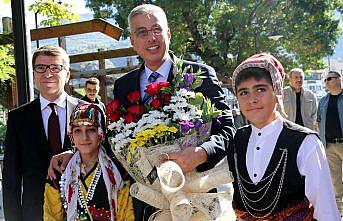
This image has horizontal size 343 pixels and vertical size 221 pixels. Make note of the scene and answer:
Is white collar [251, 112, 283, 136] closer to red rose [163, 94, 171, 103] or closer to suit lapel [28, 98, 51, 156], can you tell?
red rose [163, 94, 171, 103]

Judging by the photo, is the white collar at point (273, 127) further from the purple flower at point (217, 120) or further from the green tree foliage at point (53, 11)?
the green tree foliage at point (53, 11)

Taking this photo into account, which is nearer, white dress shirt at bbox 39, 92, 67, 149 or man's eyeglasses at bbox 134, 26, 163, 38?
man's eyeglasses at bbox 134, 26, 163, 38

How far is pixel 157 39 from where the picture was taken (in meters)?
2.89

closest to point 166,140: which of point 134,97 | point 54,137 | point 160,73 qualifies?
point 134,97

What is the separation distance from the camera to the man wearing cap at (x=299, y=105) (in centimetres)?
856

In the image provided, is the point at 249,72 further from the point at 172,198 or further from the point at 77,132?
the point at 77,132

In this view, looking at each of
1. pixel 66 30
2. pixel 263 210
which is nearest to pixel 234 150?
pixel 263 210

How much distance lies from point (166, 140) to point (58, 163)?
83 centimetres

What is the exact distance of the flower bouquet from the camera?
236 centimetres

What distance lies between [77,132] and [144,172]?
0.70 m

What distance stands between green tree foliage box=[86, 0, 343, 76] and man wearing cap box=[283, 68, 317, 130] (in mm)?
10383

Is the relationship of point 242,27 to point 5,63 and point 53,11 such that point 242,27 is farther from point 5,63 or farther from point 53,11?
point 5,63

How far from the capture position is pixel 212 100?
2.86 metres

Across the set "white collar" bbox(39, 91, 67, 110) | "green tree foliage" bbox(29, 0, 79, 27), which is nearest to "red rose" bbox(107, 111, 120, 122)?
"white collar" bbox(39, 91, 67, 110)
